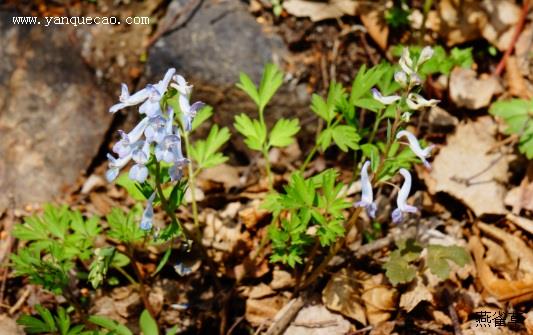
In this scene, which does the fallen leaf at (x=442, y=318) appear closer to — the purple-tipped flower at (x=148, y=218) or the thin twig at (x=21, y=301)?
the purple-tipped flower at (x=148, y=218)

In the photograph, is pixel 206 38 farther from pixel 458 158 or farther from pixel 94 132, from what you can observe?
pixel 458 158

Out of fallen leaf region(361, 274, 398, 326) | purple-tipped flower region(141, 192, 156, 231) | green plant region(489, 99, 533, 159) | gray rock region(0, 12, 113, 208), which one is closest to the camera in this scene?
purple-tipped flower region(141, 192, 156, 231)

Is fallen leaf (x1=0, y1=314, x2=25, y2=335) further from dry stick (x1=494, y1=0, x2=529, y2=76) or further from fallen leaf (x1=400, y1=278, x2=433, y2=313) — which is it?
dry stick (x1=494, y1=0, x2=529, y2=76)

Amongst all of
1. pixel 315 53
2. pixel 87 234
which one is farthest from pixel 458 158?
pixel 87 234

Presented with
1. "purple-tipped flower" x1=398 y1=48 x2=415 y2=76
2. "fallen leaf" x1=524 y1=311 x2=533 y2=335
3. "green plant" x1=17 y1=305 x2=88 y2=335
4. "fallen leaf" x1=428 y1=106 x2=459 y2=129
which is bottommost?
"fallen leaf" x1=524 y1=311 x2=533 y2=335

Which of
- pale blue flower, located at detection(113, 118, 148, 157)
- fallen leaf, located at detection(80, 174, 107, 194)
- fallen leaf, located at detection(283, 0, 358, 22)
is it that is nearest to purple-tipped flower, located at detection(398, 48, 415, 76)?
pale blue flower, located at detection(113, 118, 148, 157)

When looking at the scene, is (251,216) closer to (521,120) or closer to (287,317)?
(287,317)

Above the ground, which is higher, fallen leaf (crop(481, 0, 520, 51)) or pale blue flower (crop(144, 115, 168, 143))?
pale blue flower (crop(144, 115, 168, 143))

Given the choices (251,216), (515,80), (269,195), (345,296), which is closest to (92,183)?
(251,216)

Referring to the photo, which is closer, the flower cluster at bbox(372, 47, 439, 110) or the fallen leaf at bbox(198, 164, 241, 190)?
the flower cluster at bbox(372, 47, 439, 110)
